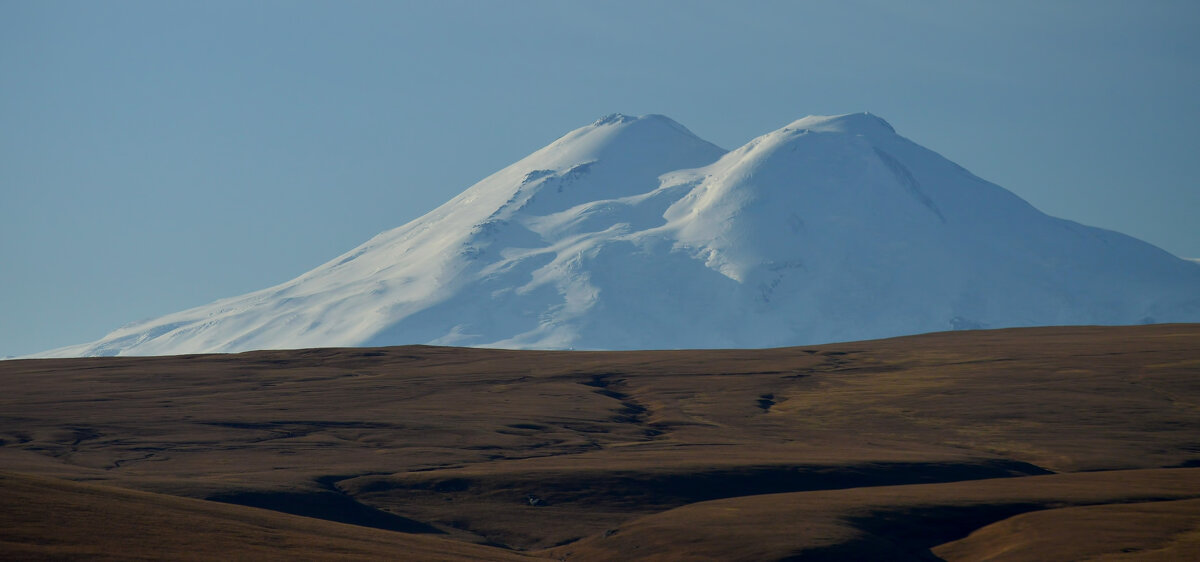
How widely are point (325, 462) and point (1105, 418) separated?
4413cm

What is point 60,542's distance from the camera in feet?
106

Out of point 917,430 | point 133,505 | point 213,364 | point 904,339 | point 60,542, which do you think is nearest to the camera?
point 60,542

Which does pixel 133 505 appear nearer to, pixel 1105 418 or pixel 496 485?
pixel 496 485

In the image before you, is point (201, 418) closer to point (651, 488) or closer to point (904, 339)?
point (651, 488)

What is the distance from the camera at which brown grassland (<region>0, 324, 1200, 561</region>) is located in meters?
45.3

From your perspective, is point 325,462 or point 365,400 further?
point 365,400

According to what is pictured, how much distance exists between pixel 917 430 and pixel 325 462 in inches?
1339

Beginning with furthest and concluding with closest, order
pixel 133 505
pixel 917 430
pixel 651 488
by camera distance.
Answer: pixel 917 430, pixel 651 488, pixel 133 505

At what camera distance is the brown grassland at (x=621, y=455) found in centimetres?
4534

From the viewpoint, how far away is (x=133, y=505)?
129 ft

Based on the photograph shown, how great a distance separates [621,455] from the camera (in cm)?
6862

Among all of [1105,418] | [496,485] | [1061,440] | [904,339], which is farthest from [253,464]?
[904,339]

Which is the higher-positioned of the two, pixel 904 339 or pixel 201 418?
pixel 904 339

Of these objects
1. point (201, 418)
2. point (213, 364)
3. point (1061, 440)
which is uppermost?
point (213, 364)
